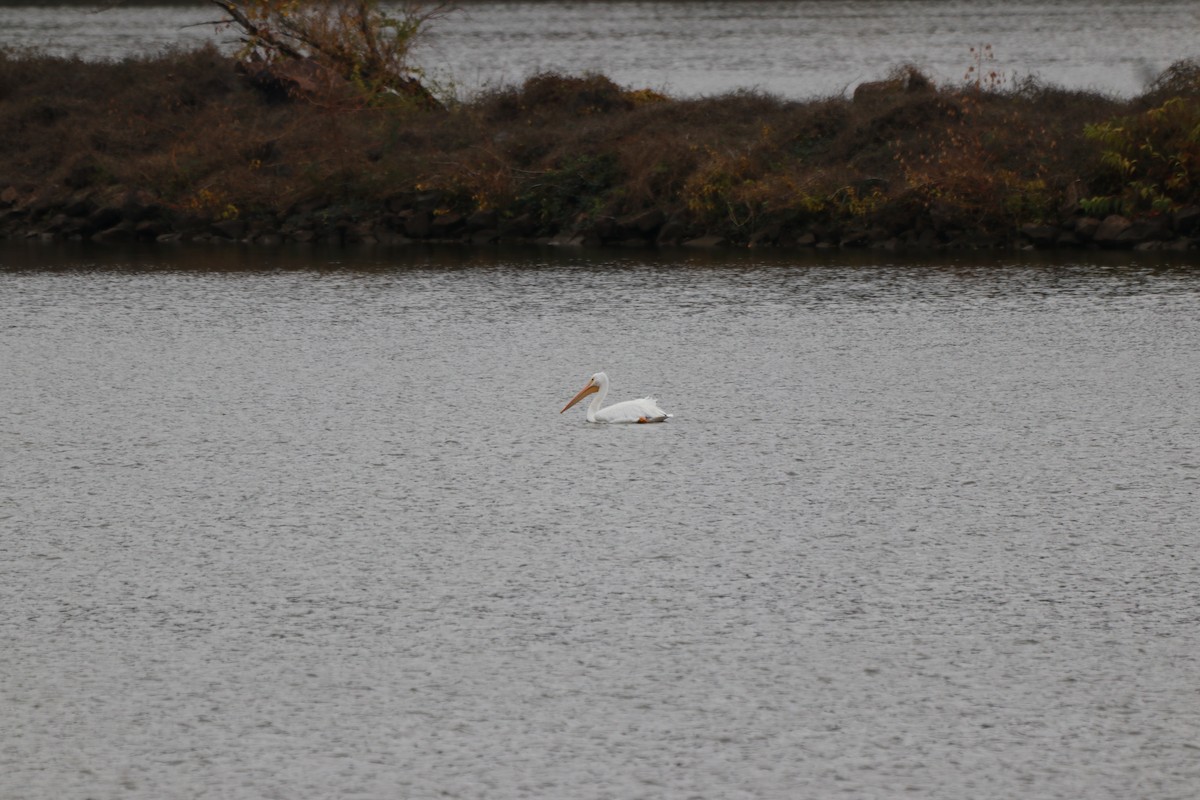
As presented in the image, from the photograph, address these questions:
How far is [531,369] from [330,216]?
1578 cm

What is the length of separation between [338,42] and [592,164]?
9.78 m

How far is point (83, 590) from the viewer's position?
520 inches

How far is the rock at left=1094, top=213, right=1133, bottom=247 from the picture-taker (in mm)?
32062

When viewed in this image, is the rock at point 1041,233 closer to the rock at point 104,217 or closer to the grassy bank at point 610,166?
the grassy bank at point 610,166

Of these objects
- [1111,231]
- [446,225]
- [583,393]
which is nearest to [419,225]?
[446,225]

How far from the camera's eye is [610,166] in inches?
1430

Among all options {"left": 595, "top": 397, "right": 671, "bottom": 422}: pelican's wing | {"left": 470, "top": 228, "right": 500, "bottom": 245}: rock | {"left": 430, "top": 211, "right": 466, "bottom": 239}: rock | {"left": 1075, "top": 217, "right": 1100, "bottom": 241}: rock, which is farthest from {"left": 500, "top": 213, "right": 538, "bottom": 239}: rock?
{"left": 595, "top": 397, "right": 671, "bottom": 422}: pelican's wing

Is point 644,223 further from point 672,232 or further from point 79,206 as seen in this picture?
point 79,206

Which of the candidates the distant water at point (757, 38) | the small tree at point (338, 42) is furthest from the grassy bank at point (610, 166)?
the distant water at point (757, 38)

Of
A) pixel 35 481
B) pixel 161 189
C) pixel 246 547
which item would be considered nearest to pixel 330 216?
pixel 161 189

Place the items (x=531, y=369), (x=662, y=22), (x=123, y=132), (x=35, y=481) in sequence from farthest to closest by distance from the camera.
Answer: (x=662, y=22) → (x=123, y=132) → (x=531, y=369) → (x=35, y=481)

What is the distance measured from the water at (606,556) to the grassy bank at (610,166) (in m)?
7.91

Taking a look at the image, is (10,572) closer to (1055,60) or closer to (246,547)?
(246,547)

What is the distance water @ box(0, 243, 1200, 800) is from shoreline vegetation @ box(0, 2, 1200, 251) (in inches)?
312
